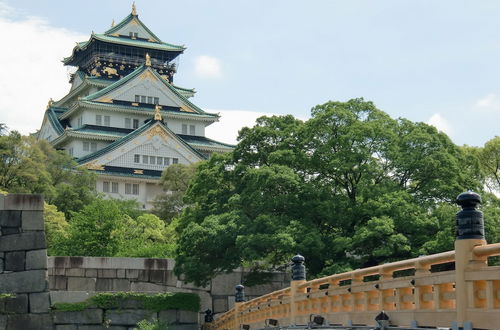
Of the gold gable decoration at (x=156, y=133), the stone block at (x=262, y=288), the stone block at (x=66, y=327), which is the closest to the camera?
the stone block at (x=66, y=327)

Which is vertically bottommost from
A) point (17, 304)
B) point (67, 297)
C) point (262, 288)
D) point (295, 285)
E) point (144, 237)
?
point (17, 304)

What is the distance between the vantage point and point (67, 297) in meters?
28.9

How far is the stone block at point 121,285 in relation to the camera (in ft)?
104

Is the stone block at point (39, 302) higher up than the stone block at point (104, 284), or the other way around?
the stone block at point (104, 284)

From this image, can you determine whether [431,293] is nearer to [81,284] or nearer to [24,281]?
[24,281]

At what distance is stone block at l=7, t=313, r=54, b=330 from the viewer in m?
25.5

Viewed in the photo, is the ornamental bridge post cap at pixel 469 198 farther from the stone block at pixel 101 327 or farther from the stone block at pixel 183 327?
the stone block at pixel 183 327

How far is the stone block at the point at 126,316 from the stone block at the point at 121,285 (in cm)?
210

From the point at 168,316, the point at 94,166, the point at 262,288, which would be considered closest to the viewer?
the point at 168,316

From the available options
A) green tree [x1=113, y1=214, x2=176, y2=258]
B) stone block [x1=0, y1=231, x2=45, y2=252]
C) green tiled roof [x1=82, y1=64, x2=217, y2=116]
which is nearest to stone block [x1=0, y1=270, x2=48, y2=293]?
stone block [x1=0, y1=231, x2=45, y2=252]

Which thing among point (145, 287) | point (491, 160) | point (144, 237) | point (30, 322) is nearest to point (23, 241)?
point (30, 322)

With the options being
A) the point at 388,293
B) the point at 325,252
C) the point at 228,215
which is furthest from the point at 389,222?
the point at 388,293

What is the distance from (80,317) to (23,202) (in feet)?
16.5

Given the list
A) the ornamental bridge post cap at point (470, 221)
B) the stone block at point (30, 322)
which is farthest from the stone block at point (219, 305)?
the ornamental bridge post cap at point (470, 221)
